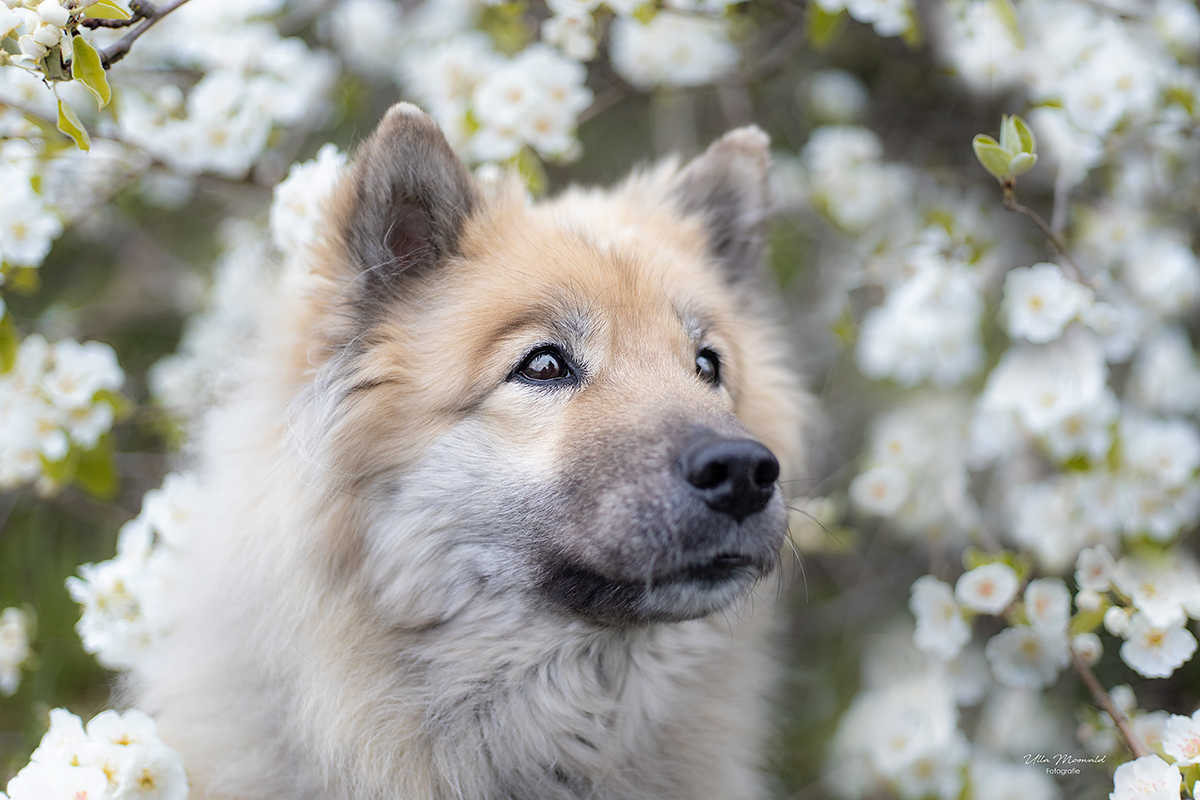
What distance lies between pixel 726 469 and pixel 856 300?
2725 mm

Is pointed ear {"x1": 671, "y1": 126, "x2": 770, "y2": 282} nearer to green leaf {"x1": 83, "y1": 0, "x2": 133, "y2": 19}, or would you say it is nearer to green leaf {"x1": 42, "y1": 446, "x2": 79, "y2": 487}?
green leaf {"x1": 83, "y1": 0, "x2": 133, "y2": 19}

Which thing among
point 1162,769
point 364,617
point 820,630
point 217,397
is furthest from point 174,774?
point 820,630

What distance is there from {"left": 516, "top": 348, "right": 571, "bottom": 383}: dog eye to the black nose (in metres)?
0.42

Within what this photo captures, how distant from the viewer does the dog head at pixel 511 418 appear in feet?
6.24

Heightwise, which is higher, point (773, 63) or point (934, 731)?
point (773, 63)

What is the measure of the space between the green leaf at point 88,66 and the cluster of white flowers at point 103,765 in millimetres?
1367

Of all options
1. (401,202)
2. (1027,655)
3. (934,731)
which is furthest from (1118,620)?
(401,202)

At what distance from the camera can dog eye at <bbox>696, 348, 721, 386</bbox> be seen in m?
2.43

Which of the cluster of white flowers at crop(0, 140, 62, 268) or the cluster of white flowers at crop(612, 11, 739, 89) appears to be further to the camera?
the cluster of white flowers at crop(612, 11, 739, 89)

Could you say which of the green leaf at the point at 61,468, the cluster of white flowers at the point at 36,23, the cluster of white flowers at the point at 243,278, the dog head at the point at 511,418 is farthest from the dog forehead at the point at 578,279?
the green leaf at the point at 61,468

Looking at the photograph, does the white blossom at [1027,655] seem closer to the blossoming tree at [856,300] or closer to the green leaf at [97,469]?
the blossoming tree at [856,300]

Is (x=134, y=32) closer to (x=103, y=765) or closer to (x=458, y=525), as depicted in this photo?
(x=458, y=525)

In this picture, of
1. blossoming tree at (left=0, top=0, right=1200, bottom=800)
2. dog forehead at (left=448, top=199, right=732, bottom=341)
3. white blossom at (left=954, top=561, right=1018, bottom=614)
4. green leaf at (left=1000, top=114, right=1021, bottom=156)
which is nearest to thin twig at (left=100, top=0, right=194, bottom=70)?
blossoming tree at (left=0, top=0, right=1200, bottom=800)

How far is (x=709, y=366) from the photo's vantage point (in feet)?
8.12
